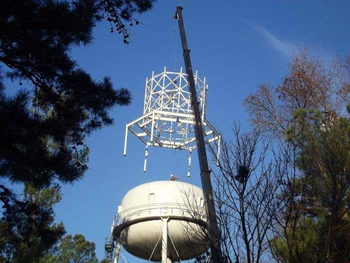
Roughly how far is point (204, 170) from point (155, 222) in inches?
266

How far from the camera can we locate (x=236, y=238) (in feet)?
23.0

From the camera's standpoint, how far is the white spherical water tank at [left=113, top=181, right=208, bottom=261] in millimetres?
16172

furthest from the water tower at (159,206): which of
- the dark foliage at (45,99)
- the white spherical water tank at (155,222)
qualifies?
the dark foliage at (45,99)

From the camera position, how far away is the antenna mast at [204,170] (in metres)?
7.25

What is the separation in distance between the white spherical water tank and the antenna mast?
15.0 ft

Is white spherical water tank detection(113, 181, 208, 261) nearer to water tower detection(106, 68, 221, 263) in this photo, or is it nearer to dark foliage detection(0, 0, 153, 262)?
water tower detection(106, 68, 221, 263)

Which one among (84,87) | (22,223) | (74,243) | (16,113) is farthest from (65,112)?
(74,243)

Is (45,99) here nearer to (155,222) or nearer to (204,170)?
(204,170)

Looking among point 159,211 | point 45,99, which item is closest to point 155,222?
point 159,211

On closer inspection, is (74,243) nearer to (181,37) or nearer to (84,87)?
(181,37)

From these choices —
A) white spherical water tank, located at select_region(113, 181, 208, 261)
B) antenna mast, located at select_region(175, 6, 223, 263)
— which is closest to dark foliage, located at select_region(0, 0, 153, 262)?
antenna mast, located at select_region(175, 6, 223, 263)

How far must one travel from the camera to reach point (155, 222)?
54.0 feet

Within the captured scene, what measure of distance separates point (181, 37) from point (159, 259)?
326 inches

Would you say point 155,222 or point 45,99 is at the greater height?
point 155,222
